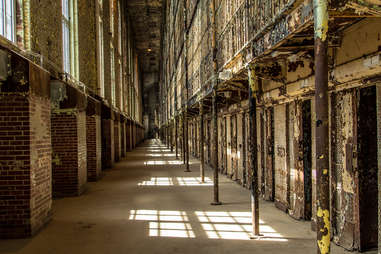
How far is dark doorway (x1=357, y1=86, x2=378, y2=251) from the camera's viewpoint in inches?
180

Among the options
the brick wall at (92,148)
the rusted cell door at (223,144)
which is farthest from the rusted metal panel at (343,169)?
the brick wall at (92,148)

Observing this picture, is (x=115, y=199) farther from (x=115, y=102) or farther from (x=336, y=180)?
(x=115, y=102)

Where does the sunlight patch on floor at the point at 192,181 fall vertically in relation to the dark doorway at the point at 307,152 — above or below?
below

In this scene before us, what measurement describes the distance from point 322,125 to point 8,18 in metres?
6.47

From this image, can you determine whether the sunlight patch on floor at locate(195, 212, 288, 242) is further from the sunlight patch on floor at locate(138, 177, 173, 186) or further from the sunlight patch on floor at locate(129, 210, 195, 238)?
the sunlight patch on floor at locate(138, 177, 173, 186)

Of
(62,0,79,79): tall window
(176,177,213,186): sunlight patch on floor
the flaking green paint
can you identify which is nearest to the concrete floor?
(176,177,213,186): sunlight patch on floor

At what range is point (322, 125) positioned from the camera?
3.10 metres

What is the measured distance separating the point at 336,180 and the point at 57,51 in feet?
25.0

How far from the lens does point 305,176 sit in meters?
6.29

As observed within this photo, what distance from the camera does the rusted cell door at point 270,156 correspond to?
7934 mm

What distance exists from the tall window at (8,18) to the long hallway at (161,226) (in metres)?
3.78

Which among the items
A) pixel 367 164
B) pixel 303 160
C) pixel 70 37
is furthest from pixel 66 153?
pixel 367 164

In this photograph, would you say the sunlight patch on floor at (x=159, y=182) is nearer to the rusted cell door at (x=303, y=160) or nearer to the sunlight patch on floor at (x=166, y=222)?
the sunlight patch on floor at (x=166, y=222)

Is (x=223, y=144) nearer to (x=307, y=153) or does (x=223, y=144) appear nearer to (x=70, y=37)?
(x=70, y=37)
